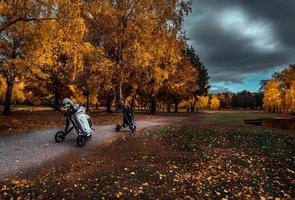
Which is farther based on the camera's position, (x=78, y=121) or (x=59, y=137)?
(x=59, y=137)

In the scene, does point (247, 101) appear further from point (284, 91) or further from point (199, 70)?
point (199, 70)

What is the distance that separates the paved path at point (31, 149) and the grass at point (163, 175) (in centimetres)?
A: 69

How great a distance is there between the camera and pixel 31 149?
10.6 metres

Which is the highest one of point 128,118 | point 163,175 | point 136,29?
point 136,29

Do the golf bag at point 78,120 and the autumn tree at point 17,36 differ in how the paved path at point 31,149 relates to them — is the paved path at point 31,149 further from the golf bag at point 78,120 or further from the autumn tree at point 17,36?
the autumn tree at point 17,36

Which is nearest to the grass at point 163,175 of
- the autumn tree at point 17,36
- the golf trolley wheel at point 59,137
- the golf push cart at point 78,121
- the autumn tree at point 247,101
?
the golf push cart at point 78,121

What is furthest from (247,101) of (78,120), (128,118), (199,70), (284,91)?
(78,120)

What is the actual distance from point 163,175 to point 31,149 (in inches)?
222

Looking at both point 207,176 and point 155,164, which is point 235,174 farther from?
point 155,164

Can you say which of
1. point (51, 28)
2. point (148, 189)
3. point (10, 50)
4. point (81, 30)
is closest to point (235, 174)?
point (148, 189)

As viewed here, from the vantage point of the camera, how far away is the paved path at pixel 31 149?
8469mm

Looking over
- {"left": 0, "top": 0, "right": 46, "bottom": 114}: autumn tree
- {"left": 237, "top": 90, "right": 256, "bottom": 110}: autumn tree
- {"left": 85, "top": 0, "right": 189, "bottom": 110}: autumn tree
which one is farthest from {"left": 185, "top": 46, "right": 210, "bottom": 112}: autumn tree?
{"left": 237, "top": 90, "right": 256, "bottom": 110}: autumn tree

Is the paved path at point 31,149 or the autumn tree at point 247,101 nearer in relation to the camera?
the paved path at point 31,149

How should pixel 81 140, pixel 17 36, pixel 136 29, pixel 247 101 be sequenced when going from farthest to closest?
pixel 247 101, pixel 136 29, pixel 17 36, pixel 81 140
